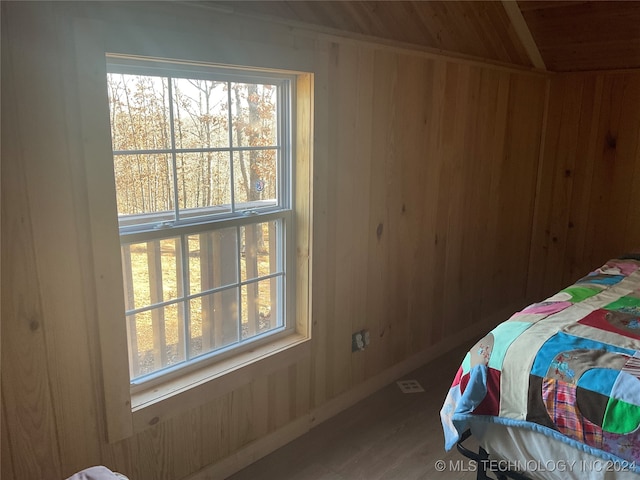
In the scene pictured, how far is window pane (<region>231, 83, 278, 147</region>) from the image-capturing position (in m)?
2.14

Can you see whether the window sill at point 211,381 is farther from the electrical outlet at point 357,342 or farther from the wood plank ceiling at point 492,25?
the wood plank ceiling at point 492,25

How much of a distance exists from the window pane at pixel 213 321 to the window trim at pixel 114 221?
0.12m

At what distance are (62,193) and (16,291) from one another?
326mm

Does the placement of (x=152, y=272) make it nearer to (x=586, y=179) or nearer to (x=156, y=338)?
(x=156, y=338)

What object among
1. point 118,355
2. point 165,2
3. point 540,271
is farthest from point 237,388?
point 540,271

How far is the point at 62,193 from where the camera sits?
162cm

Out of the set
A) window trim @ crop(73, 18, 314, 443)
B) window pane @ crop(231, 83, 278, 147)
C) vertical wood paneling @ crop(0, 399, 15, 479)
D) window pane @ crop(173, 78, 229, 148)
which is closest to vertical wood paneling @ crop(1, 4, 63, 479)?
vertical wood paneling @ crop(0, 399, 15, 479)

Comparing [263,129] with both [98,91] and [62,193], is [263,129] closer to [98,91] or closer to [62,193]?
[98,91]

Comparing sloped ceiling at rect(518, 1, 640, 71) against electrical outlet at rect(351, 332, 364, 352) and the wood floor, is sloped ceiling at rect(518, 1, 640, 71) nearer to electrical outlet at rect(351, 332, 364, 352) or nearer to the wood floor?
electrical outlet at rect(351, 332, 364, 352)

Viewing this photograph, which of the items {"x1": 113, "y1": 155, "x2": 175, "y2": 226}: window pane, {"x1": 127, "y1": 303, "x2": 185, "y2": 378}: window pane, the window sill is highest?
{"x1": 113, "y1": 155, "x2": 175, "y2": 226}: window pane

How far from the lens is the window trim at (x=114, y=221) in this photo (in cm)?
162

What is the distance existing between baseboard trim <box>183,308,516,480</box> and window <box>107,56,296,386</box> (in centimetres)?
47

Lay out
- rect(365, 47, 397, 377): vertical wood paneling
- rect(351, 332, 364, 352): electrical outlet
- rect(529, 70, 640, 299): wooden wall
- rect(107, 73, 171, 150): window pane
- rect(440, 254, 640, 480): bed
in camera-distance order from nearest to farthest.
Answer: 1. rect(440, 254, 640, 480): bed
2. rect(107, 73, 171, 150): window pane
3. rect(365, 47, 397, 377): vertical wood paneling
4. rect(351, 332, 364, 352): electrical outlet
5. rect(529, 70, 640, 299): wooden wall

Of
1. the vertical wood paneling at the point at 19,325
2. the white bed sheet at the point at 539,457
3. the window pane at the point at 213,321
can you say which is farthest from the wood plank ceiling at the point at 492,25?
the white bed sheet at the point at 539,457
